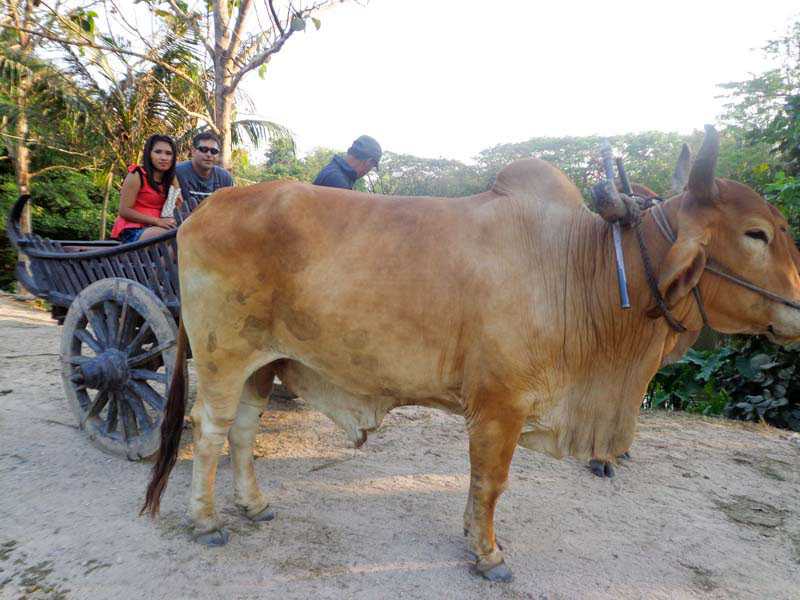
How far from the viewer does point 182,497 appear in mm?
3033

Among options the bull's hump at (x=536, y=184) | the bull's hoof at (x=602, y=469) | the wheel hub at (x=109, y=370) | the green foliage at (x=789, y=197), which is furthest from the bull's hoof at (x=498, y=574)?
the green foliage at (x=789, y=197)

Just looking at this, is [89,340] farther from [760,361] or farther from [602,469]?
[760,361]

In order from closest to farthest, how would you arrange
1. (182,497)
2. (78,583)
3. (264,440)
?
1. (78,583)
2. (182,497)
3. (264,440)

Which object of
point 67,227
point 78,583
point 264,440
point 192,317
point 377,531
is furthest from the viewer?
point 67,227

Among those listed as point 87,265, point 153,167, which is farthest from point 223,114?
point 87,265

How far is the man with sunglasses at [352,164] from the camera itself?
4.34 m

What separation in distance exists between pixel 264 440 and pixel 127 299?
4.74 ft

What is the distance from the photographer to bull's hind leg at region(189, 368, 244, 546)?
2.60 metres

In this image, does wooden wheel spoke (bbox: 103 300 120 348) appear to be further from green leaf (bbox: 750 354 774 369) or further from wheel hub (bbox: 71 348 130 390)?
green leaf (bbox: 750 354 774 369)

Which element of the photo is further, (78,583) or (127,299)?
(127,299)

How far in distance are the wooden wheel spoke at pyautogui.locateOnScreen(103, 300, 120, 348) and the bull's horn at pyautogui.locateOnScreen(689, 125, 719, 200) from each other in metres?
3.22

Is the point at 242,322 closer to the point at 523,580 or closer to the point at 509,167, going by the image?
the point at 509,167

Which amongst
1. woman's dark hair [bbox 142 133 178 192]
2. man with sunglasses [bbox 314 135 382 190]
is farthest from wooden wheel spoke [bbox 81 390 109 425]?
man with sunglasses [bbox 314 135 382 190]

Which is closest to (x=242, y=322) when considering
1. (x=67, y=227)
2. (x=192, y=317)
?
(x=192, y=317)
